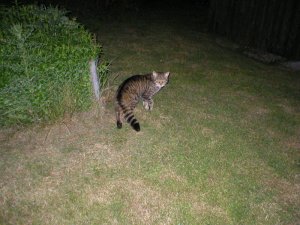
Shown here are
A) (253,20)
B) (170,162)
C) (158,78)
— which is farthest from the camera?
(253,20)

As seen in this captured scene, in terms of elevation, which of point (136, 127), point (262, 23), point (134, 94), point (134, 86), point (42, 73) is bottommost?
point (136, 127)

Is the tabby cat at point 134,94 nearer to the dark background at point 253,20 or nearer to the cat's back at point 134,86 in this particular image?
the cat's back at point 134,86

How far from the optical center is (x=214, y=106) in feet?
23.1

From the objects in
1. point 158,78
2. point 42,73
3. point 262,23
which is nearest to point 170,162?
point 158,78

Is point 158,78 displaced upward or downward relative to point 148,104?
upward

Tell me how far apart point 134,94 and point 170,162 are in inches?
69.8

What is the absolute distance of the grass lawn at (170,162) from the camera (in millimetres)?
4391

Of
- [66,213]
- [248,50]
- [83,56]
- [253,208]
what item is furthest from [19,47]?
[248,50]

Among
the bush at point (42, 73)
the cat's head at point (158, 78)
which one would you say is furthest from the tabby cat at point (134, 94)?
the bush at point (42, 73)

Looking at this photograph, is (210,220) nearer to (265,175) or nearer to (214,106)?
(265,175)

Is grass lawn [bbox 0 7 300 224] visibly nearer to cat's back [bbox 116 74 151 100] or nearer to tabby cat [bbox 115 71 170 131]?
tabby cat [bbox 115 71 170 131]

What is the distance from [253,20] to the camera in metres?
10.3

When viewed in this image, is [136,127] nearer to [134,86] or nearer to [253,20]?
[134,86]

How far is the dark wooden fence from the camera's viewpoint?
30.3 feet
